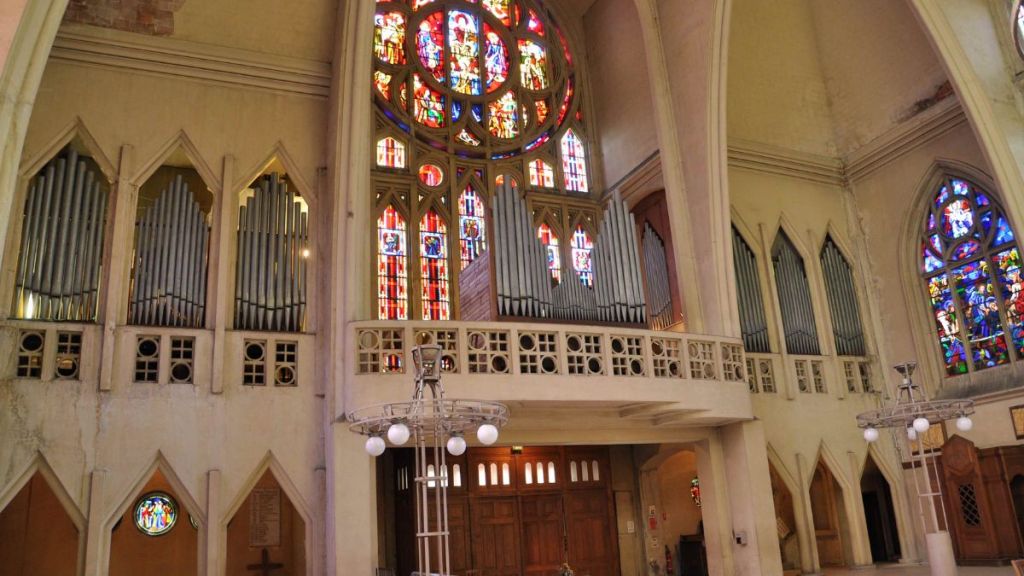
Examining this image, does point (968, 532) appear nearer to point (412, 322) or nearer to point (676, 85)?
point (676, 85)

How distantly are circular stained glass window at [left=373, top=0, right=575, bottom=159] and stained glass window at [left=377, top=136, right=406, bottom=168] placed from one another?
0.42 meters

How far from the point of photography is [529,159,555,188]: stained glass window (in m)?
18.1

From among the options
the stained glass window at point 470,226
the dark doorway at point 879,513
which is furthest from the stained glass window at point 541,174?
the dark doorway at point 879,513

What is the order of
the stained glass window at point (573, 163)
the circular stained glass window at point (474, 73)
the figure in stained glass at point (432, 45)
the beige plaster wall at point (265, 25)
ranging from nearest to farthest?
the beige plaster wall at point (265, 25)
the circular stained glass window at point (474, 73)
the figure in stained glass at point (432, 45)
the stained glass window at point (573, 163)

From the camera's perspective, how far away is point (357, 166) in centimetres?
1280

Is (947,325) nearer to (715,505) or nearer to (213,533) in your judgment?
(715,505)

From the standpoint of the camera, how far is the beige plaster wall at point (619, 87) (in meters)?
17.2

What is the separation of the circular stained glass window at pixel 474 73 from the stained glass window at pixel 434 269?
175 centimetres

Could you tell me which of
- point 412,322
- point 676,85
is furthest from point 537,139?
point 412,322

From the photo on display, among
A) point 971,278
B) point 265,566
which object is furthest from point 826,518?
point 265,566

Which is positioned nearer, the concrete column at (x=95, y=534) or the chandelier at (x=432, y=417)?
the chandelier at (x=432, y=417)

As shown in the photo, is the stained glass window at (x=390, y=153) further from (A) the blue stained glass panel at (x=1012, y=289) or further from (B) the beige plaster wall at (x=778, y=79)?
(A) the blue stained glass panel at (x=1012, y=289)

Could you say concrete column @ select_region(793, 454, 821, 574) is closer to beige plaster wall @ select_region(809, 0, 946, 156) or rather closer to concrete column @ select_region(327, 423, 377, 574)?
beige plaster wall @ select_region(809, 0, 946, 156)

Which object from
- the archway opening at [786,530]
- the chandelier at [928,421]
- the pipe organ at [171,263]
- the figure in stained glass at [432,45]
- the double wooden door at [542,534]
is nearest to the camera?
the chandelier at [928,421]
